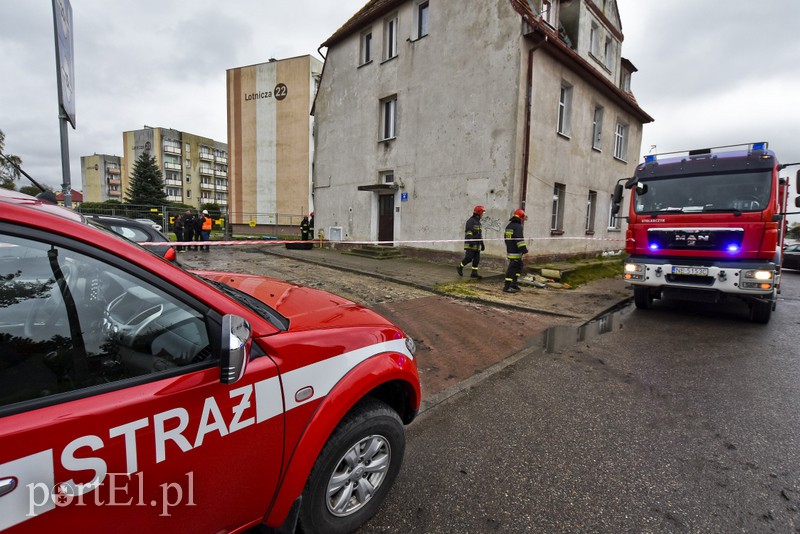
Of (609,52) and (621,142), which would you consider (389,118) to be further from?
(621,142)

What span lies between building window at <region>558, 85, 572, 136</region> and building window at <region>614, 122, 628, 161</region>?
18.6 ft

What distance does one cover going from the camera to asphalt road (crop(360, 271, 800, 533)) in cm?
217

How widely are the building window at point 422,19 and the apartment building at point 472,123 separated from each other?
0.17ft

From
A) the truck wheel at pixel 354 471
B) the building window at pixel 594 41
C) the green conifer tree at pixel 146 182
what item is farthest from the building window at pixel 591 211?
the green conifer tree at pixel 146 182

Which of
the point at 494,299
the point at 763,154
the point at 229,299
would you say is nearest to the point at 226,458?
the point at 229,299

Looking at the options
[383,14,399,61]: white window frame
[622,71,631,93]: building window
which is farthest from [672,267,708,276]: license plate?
[622,71,631,93]: building window

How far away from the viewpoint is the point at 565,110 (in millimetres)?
13539

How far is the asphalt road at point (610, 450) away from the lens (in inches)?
85.4

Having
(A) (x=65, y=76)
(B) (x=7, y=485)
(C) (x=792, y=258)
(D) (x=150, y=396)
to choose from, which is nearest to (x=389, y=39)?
(A) (x=65, y=76)

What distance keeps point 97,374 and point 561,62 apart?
1457cm

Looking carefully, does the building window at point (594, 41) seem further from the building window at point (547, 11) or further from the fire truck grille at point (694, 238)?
the fire truck grille at point (694, 238)

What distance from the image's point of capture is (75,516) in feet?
3.60

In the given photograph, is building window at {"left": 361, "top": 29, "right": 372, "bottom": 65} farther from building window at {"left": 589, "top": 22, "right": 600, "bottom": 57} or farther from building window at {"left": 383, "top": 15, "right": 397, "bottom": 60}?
building window at {"left": 589, "top": 22, "right": 600, "bottom": 57}

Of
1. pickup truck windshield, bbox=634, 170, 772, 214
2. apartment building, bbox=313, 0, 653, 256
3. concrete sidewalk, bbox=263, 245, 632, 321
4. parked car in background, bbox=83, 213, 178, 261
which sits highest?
apartment building, bbox=313, 0, 653, 256
